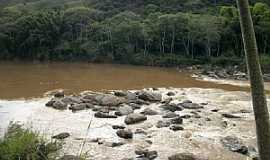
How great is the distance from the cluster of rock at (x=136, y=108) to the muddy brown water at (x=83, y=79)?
15.1 feet

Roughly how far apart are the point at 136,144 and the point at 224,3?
46.5m

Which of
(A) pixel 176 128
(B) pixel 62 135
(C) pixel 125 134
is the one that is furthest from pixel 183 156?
(B) pixel 62 135

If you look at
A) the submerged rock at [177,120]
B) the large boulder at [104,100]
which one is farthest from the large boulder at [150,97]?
the submerged rock at [177,120]

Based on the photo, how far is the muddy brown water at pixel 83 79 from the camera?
98.6 feet

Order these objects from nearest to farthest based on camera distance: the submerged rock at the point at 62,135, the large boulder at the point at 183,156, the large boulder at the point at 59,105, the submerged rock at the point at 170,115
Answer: the large boulder at the point at 183,156, the submerged rock at the point at 62,135, the submerged rock at the point at 170,115, the large boulder at the point at 59,105

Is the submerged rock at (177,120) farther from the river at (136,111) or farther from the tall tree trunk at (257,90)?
the tall tree trunk at (257,90)

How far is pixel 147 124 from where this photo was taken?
1894cm

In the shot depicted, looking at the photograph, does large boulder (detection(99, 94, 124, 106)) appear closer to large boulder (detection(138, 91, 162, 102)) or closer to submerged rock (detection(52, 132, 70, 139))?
large boulder (detection(138, 91, 162, 102))

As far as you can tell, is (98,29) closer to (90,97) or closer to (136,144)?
(90,97)

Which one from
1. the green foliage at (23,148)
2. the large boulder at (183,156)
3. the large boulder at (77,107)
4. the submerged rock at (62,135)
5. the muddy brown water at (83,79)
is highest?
the green foliage at (23,148)

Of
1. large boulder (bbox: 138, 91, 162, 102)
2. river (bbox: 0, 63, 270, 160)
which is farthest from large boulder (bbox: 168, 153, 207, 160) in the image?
large boulder (bbox: 138, 91, 162, 102)

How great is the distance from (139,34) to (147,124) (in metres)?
29.3

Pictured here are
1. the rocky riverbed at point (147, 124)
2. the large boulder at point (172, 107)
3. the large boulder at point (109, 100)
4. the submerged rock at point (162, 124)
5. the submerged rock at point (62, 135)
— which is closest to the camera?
the rocky riverbed at point (147, 124)

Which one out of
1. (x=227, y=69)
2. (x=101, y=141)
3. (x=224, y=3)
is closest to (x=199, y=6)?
(x=224, y=3)
